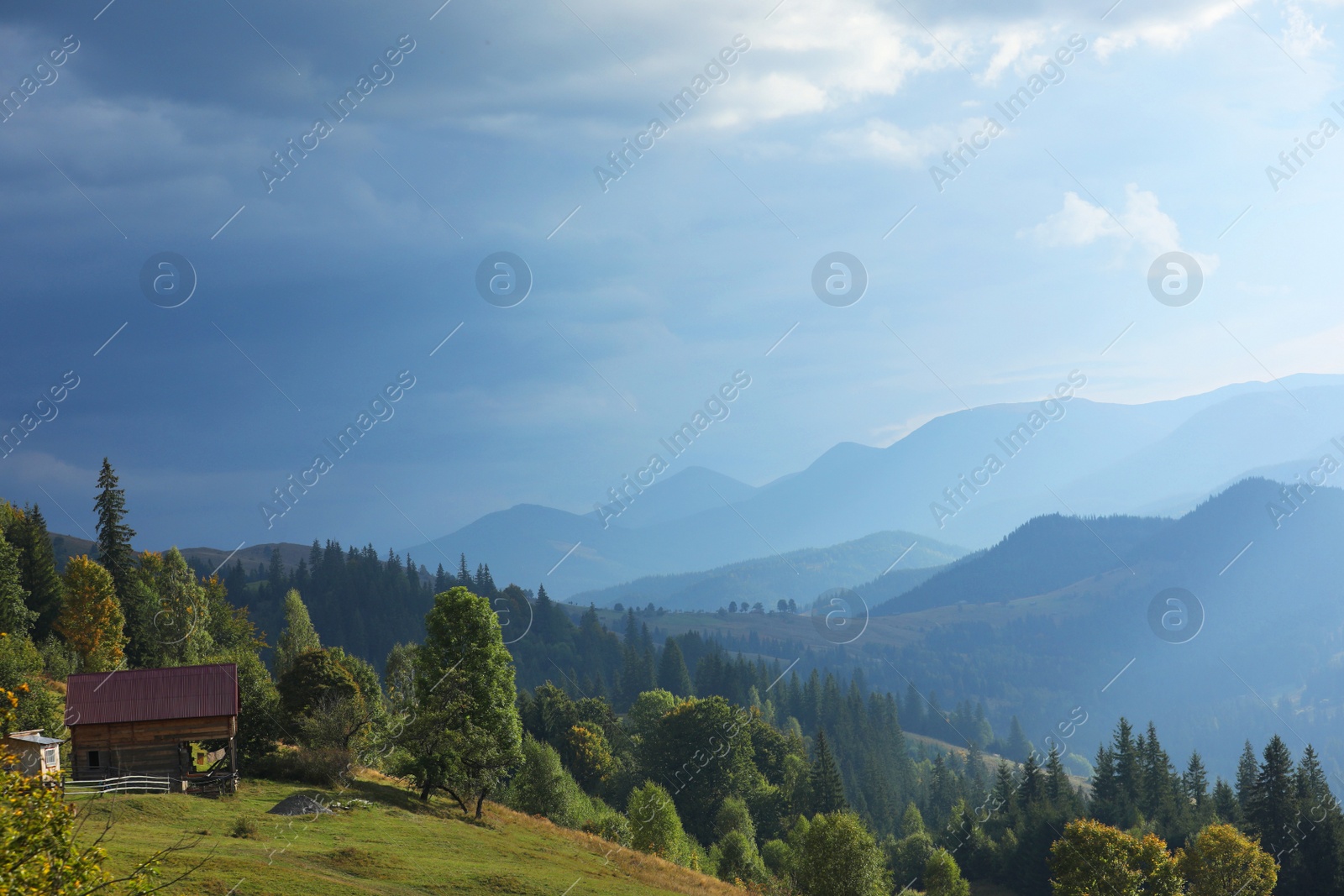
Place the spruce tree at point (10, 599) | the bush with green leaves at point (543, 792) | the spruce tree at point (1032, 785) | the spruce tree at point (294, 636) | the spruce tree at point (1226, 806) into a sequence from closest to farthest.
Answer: the spruce tree at point (10, 599), the bush with green leaves at point (543, 792), the spruce tree at point (1226, 806), the spruce tree at point (294, 636), the spruce tree at point (1032, 785)

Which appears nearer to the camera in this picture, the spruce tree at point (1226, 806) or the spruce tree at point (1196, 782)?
the spruce tree at point (1226, 806)

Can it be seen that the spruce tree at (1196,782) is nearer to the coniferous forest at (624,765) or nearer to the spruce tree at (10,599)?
the coniferous forest at (624,765)

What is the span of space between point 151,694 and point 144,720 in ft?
4.73

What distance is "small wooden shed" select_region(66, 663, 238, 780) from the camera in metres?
45.6

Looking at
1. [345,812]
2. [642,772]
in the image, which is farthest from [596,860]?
[642,772]

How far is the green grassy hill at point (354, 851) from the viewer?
29766 millimetres

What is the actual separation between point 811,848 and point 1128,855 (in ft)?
74.8

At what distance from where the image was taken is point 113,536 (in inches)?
3632

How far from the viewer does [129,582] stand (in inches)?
3622

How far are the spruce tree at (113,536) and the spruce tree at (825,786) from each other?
269 ft

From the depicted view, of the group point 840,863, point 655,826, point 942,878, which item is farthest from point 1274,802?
point 655,826

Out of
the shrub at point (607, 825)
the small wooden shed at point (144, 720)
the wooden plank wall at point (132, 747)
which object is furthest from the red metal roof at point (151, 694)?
the shrub at point (607, 825)

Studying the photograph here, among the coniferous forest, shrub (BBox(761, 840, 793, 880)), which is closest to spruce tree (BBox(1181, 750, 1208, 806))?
the coniferous forest

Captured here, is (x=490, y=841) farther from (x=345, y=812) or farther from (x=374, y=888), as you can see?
(x=374, y=888)
